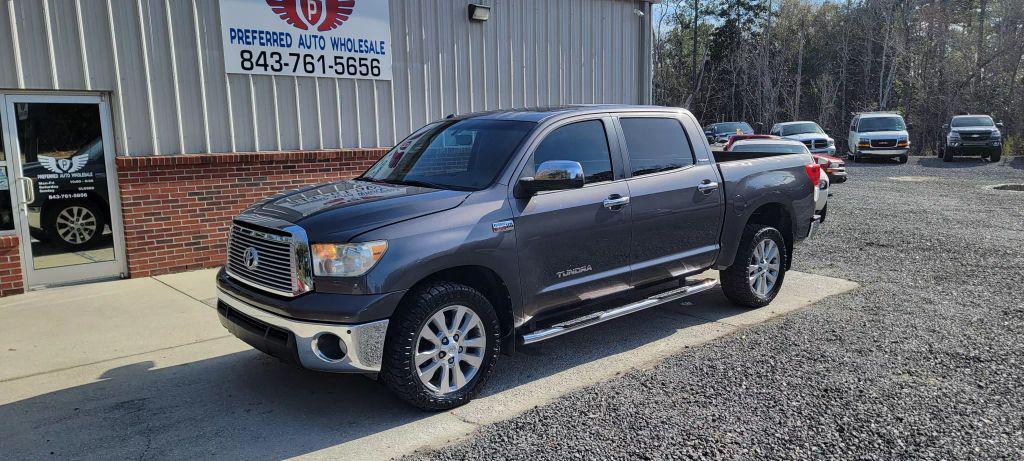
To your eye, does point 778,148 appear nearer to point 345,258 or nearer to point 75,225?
point 345,258

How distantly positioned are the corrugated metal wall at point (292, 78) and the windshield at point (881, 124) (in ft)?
58.4

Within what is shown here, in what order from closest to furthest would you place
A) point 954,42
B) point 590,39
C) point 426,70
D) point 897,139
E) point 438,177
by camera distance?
point 438,177
point 426,70
point 590,39
point 897,139
point 954,42

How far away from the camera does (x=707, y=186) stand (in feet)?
19.1

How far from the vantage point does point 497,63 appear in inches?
436

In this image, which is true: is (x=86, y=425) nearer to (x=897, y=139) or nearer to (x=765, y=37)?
(x=897, y=139)

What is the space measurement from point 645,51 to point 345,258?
34.9 feet

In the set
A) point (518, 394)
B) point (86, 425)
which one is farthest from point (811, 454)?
point (86, 425)

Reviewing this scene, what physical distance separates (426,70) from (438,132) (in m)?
5.08

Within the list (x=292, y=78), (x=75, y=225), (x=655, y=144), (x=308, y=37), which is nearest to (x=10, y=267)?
(x=75, y=225)

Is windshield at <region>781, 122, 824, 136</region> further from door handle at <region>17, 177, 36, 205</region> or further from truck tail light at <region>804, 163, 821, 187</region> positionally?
door handle at <region>17, 177, 36, 205</region>

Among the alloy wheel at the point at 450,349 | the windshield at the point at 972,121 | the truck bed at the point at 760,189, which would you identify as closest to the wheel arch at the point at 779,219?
the truck bed at the point at 760,189

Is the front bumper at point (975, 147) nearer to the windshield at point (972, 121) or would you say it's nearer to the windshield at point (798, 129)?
the windshield at point (972, 121)

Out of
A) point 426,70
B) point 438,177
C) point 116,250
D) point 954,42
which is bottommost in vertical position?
point 116,250

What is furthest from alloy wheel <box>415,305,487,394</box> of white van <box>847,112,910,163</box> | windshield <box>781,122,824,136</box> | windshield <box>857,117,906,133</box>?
windshield <box>857,117,906,133</box>
